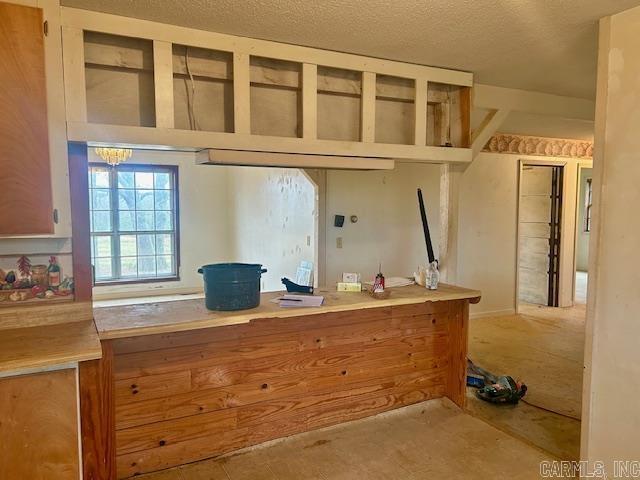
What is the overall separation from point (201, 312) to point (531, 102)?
8.99 ft

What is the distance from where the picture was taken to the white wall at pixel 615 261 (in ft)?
6.51

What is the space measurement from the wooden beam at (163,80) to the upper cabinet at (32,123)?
1.25 feet

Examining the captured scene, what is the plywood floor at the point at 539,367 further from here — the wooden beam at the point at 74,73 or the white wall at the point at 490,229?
the wooden beam at the point at 74,73

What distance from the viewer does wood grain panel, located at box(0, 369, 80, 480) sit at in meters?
1.58

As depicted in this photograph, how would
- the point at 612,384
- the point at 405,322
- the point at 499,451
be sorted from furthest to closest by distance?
the point at 405,322
the point at 499,451
the point at 612,384

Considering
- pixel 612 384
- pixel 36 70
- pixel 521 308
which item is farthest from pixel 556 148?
pixel 36 70

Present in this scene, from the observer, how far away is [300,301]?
2441 mm

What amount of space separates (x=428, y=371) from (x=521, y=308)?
12.5 feet

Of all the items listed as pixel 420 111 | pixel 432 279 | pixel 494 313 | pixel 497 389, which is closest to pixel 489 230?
pixel 494 313

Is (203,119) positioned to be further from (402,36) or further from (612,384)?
(612,384)

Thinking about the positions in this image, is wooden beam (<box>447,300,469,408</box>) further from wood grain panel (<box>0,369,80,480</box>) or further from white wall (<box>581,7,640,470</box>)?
wood grain panel (<box>0,369,80,480</box>)

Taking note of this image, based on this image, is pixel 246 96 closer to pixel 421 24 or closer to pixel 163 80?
pixel 163 80

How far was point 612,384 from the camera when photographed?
2074 mm

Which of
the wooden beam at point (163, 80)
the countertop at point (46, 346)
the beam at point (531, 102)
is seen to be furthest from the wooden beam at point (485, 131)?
the countertop at point (46, 346)
